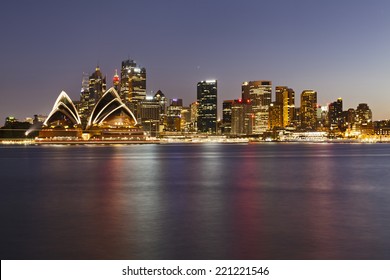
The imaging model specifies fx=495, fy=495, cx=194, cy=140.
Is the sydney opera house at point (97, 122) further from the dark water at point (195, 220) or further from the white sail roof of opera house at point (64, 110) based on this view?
the dark water at point (195, 220)

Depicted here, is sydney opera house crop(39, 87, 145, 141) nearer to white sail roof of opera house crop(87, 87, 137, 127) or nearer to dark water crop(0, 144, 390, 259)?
white sail roof of opera house crop(87, 87, 137, 127)

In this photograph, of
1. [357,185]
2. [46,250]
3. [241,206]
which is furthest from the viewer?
[357,185]

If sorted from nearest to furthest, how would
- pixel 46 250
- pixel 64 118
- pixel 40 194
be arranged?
pixel 46 250
pixel 40 194
pixel 64 118

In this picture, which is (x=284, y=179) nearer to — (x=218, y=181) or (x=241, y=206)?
(x=218, y=181)

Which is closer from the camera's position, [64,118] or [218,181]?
[218,181]

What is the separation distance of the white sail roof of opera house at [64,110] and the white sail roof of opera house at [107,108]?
16.5 ft

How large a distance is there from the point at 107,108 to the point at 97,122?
25.5 ft

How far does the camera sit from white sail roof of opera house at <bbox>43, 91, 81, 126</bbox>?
13088 cm

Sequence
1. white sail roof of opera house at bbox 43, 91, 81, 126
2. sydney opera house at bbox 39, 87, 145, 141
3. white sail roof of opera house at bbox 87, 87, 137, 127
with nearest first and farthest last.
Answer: white sail roof of opera house at bbox 87, 87, 137, 127 < white sail roof of opera house at bbox 43, 91, 81, 126 < sydney opera house at bbox 39, 87, 145, 141

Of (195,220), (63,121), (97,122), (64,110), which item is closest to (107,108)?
(97,122)

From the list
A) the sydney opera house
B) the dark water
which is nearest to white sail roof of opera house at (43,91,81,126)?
the sydney opera house
